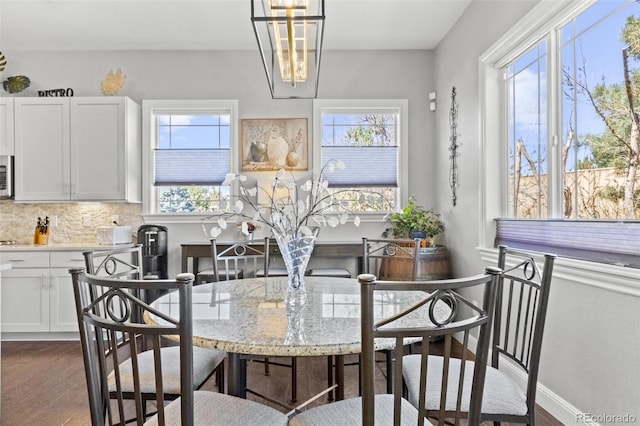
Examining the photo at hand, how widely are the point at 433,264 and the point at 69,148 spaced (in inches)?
145

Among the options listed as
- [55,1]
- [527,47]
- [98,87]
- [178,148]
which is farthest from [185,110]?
[527,47]

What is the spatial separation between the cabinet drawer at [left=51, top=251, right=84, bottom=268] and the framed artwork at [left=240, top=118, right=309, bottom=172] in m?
1.80

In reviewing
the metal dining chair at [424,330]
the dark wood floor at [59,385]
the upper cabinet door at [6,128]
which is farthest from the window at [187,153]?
the metal dining chair at [424,330]

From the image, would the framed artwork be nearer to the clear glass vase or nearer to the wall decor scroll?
the wall decor scroll

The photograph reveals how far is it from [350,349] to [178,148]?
12.3 ft

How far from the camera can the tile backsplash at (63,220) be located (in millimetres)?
4168

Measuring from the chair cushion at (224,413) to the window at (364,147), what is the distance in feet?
10.1

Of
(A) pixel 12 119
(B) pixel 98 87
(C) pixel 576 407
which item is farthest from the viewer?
(B) pixel 98 87

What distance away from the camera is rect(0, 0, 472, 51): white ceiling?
336 centimetres

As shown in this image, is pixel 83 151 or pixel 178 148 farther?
pixel 178 148

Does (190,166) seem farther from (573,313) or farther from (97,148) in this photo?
(573,313)

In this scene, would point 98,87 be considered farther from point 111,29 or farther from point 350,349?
point 350,349

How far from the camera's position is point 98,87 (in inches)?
167

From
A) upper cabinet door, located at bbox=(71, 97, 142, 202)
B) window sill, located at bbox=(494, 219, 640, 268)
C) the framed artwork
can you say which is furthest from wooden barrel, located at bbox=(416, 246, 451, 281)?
upper cabinet door, located at bbox=(71, 97, 142, 202)
